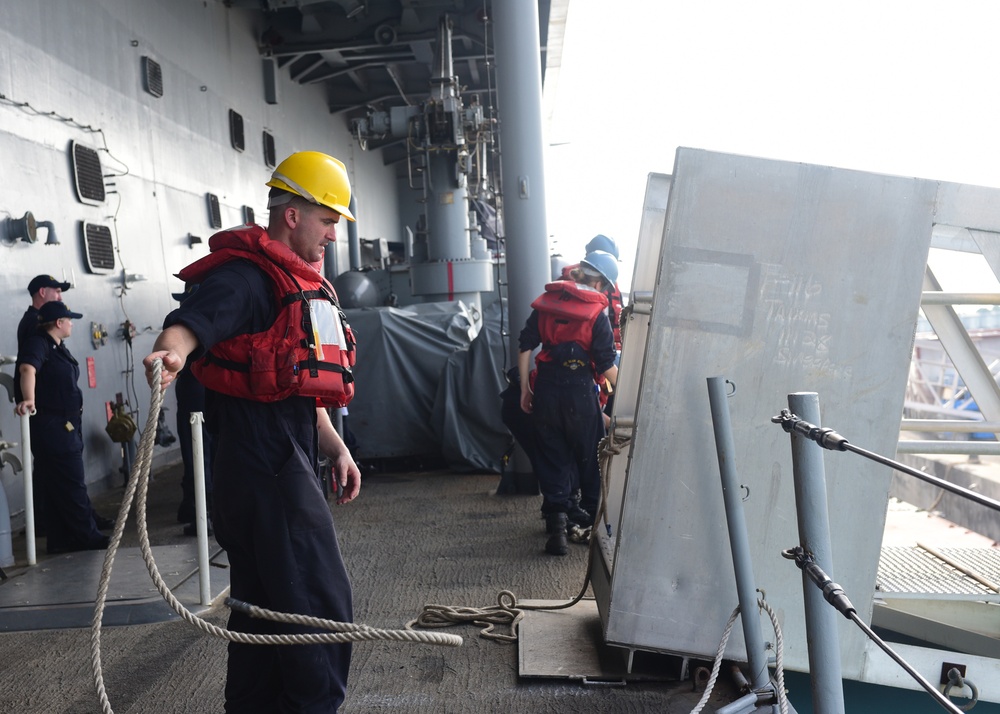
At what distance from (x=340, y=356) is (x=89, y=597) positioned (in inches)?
129

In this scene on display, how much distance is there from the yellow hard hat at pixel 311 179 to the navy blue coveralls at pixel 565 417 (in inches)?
137

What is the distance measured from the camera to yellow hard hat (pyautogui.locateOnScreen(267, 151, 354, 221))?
2920 mm

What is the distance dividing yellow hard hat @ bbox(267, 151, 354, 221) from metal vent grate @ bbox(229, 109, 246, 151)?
469 inches

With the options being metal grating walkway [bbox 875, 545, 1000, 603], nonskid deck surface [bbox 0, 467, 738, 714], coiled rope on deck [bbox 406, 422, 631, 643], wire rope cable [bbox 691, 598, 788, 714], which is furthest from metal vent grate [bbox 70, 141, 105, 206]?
metal grating walkway [bbox 875, 545, 1000, 603]

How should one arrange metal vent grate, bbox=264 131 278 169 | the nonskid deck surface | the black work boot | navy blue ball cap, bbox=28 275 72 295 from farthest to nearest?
metal vent grate, bbox=264 131 278 169
navy blue ball cap, bbox=28 275 72 295
the black work boot
the nonskid deck surface

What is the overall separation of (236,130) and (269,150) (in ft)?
6.71

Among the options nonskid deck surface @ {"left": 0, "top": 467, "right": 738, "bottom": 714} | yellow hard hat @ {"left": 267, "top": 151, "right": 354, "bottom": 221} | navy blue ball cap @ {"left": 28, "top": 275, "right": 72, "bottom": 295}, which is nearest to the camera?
yellow hard hat @ {"left": 267, "top": 151, "right": 354, "bottom": 221}

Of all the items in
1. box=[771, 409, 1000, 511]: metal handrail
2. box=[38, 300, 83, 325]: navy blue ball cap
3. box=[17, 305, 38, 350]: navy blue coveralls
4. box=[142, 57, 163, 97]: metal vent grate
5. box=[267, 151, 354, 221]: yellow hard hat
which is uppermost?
box=[142, 57, 163, 97]: metal vent grate

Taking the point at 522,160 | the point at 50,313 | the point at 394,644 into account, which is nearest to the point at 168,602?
the point at 394,644

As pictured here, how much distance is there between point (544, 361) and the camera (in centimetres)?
639

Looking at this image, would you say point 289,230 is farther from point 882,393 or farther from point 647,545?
point 882,393

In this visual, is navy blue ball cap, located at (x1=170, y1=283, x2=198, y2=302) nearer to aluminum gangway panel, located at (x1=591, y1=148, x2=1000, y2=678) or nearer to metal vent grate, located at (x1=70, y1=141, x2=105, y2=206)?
aluminum gangway panel, located at (x1=591, y1=148, x2=1000, y2=678)

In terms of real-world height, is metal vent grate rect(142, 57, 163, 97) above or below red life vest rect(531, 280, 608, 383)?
above

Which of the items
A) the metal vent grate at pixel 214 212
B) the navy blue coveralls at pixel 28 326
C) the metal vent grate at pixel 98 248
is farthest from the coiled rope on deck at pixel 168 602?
the metal vent grate at pixel 214 212
